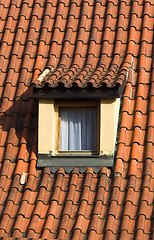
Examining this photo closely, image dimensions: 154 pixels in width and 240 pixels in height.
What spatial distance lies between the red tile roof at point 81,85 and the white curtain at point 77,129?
1.72 feet

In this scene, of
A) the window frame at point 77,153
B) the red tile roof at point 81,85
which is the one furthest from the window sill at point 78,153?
the red tile roof at point 81,85

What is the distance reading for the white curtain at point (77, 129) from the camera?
42.7 feet

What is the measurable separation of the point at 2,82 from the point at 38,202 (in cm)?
299

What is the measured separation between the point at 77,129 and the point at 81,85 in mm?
858

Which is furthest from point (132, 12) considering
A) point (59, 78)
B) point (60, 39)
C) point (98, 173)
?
point (98, 173)

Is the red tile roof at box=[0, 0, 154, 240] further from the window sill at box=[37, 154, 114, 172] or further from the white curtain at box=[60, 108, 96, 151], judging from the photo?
the white curtain at box=[60, 108, 96, 151]

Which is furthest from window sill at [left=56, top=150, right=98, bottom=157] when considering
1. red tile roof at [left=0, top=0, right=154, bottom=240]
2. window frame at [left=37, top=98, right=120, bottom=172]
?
red tile roof at [left=0, top=0, right=154, bottom=240]

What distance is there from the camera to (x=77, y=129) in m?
13.2

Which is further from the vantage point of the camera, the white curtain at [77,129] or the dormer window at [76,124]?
the white curtain at [77,129]

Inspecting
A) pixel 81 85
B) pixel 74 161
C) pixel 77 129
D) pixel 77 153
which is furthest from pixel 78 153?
pixel 81 85

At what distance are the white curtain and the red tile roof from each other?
0.53m

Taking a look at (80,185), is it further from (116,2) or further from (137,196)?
(116,2)

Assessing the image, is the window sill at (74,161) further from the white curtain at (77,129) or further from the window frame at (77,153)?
the white curtain at (77,129)

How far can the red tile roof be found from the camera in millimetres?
11812
